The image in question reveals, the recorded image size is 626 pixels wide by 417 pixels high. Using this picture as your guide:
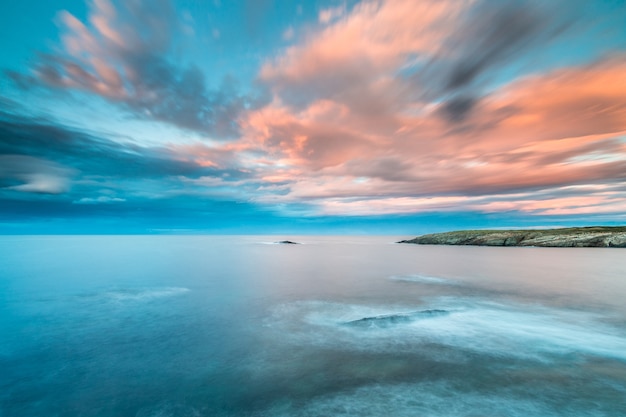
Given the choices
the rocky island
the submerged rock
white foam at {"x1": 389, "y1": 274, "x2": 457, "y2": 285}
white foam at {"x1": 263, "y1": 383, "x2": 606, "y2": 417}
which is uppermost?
the rocky island

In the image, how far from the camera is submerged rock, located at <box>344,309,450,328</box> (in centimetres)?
1220

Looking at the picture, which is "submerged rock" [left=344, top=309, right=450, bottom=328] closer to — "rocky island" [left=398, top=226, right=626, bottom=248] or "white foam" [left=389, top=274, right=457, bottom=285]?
"white foam" [left=389, top=274, right=457, bottom=285]

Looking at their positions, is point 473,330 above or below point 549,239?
below

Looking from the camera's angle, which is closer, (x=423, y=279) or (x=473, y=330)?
(x=473, y=330)

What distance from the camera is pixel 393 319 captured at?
12.8 meters

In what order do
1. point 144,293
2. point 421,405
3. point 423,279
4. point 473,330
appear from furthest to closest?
1. point 423,279
2. point 144,293
3. point 473,330
4. point 421,405

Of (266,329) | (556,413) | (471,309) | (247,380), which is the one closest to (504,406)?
(556,413)

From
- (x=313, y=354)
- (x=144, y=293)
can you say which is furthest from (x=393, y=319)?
(x=144, y=293)

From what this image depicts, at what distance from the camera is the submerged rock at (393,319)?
12200 mm

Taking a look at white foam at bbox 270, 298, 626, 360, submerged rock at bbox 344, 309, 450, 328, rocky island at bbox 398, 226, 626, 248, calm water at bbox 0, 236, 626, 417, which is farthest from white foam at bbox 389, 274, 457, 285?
rocky island at bbox 398, 226, 626, 248

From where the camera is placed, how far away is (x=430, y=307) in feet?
49.9

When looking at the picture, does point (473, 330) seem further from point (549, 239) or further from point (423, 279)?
point (549, 239)

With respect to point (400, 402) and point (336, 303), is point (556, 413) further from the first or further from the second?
point (336, 303)

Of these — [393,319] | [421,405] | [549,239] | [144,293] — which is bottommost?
[421,405]
